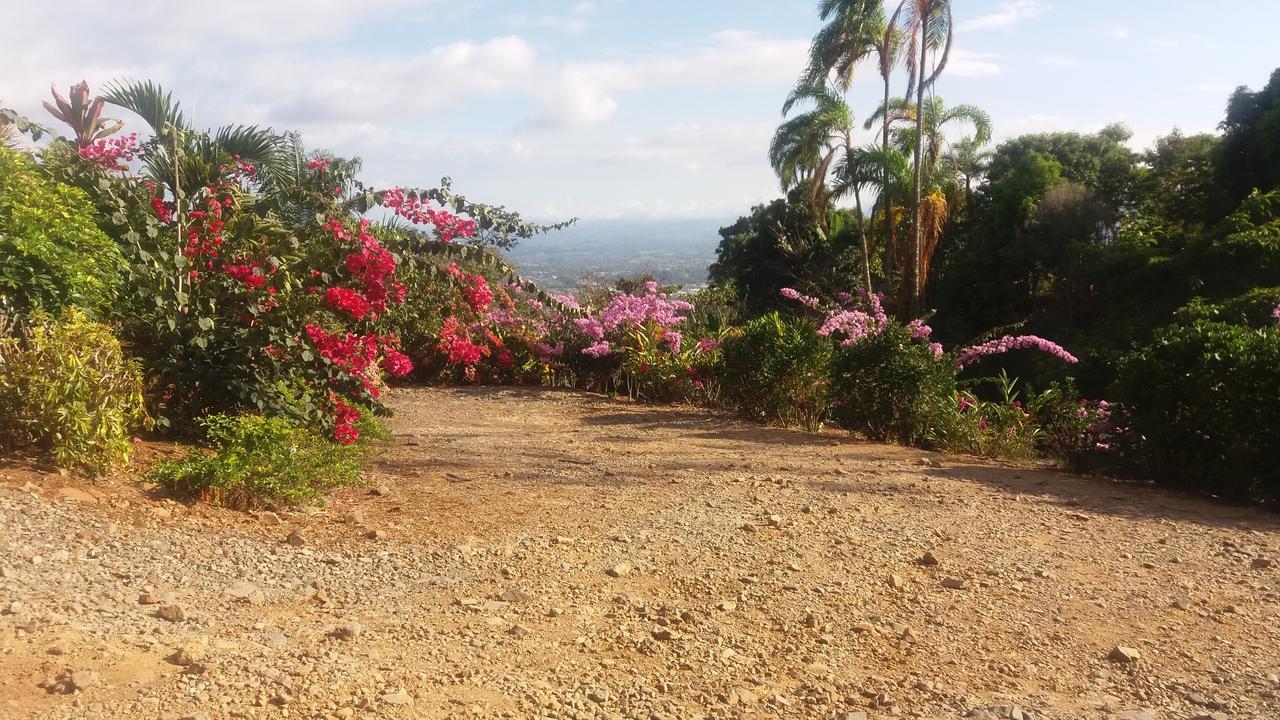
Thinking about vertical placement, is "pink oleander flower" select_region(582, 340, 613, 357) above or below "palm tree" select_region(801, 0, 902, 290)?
below

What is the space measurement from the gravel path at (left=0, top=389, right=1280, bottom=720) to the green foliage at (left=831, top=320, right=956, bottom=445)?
196cm

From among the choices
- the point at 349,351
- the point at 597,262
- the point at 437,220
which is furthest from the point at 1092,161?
the point at 349,351

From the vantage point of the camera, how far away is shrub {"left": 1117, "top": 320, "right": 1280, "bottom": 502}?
6031 mm

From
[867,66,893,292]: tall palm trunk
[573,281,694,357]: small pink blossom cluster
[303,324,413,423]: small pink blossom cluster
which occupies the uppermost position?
[867,66,893,292]: tall palm trunk

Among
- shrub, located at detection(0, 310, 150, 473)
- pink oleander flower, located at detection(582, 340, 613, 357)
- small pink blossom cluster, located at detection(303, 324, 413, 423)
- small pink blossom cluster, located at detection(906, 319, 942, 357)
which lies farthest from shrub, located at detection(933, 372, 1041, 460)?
shrub, located at detection(0, 310, 150, 473)

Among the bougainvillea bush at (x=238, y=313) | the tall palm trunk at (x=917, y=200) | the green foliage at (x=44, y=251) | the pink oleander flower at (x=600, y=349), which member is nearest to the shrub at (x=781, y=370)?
the pink oleander flower at (x=600, y=349)

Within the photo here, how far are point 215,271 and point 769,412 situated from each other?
5.34m

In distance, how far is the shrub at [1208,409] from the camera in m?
6.03

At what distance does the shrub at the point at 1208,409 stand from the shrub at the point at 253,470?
518 centimetres

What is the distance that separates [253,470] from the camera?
16.1 ft

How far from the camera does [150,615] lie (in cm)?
338

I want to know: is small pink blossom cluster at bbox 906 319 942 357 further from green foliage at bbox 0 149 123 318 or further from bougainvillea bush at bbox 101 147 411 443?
green foliage at bbox 0 149 123 318

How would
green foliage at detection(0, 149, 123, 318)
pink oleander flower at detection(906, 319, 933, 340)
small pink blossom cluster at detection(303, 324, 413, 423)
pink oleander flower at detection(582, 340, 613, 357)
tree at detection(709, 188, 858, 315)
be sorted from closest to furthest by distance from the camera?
green foliage at detection(0, 149, 123, 318), small pink blossom cluster at detection(303, 324, 413, 423), pink oleander flower at detection(906, 319, 933, 340), pink oleander flower at detection(582, 340, 613, 357), tree at detection(709, 188, 858, 315)

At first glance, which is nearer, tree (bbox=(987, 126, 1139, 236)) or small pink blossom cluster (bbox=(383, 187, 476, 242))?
small pink blossom cluster (bbox=(383, 187, 476, 242))
